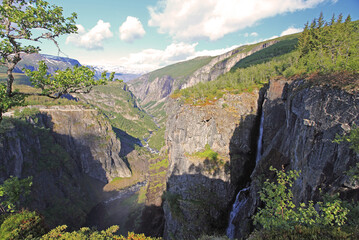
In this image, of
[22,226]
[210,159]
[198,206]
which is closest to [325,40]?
[210,159]

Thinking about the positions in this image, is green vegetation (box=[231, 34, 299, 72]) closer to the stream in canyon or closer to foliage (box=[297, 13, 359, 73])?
foliage (box=[297, 13, 359, 73])

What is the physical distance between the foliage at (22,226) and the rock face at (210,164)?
3315 cm

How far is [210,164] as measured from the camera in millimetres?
44875

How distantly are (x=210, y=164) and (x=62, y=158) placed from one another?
243 ft

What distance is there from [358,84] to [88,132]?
111 meters

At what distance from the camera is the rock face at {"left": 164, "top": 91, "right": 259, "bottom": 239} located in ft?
132

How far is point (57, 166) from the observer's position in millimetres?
76250

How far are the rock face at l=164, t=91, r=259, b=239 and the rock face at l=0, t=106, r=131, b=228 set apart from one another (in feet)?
→ 150

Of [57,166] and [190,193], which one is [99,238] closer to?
[190,193]

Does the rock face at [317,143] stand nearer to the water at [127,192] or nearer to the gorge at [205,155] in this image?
the gorge at [205,155]

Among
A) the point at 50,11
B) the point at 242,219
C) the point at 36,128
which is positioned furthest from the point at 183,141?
the point at 36,128

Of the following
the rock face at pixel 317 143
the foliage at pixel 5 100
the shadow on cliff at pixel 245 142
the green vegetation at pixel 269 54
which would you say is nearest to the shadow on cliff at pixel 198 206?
the shadow on cliff at pixel 245 142

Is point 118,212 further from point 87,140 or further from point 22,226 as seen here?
point 22,226

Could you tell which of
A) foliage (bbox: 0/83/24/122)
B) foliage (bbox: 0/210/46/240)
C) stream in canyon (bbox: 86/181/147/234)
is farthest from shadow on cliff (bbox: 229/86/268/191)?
stream in canyon (bbox: 86/181/147/234)
